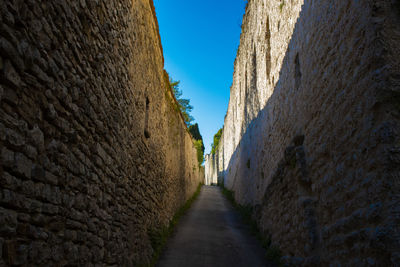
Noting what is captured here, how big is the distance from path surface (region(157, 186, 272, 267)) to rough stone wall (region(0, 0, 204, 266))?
143cm

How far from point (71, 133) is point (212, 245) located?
658 centimetres

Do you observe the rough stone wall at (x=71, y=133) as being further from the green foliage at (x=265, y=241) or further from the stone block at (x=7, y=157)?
the green foliage at (x=265, y=241)

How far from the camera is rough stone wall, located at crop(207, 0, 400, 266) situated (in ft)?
11.1

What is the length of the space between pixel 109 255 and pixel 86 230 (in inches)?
40.8

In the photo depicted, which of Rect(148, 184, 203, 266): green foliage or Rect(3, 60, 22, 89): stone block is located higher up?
Rect(3, 60, 22, 89): stone block

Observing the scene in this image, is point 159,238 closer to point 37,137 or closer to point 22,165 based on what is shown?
point 37,137

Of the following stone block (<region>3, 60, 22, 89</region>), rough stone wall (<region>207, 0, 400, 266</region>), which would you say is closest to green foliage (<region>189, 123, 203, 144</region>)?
rough stone wall (<region>207, 0, 400, 266</region>)

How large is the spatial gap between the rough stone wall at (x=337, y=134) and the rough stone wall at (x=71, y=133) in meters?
3.27

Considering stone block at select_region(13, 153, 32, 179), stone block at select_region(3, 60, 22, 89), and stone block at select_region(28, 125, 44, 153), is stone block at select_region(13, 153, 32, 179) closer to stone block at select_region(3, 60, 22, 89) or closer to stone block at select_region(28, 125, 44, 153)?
stone block at select_region(28, 125, 44, 153)

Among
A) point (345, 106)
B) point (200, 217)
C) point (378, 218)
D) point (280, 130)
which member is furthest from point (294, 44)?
point (200, 217)

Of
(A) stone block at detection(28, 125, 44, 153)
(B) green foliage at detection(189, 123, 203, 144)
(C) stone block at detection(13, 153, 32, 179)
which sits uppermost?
(B) green foliage at detection(189, 123, 203, 144)

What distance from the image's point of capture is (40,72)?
8.53ft

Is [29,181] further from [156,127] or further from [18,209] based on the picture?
[156,127]

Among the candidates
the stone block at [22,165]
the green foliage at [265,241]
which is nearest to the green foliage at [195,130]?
the green foliage at [265,241]
